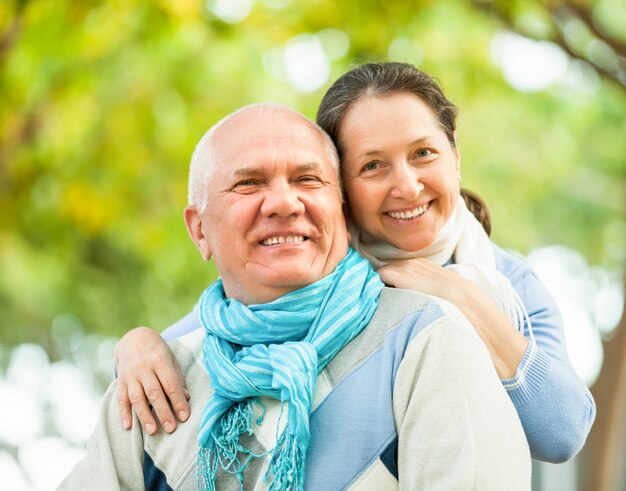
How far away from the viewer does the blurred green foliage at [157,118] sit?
6949mm

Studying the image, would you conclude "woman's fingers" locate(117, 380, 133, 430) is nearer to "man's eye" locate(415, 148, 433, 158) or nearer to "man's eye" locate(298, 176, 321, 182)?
"man's eye" locate(298, 176, 321, 182)

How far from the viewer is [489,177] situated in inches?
420

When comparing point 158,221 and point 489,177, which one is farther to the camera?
point 489,177

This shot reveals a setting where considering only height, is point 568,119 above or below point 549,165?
above

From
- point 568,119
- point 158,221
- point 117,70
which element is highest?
point 568,119

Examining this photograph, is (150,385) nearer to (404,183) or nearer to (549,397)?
(404,183)

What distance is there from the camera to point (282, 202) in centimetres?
282

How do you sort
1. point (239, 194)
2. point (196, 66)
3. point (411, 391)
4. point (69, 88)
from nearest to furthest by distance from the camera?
point (411, 391), point (239, 194), point (69, 88), point (196, 66)

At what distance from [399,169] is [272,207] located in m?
0.43

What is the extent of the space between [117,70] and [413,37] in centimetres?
225

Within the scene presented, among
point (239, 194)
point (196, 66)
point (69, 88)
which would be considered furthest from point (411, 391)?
point (196, 66)

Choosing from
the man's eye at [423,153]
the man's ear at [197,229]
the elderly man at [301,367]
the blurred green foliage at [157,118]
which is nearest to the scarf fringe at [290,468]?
the elderly man at [301,367]

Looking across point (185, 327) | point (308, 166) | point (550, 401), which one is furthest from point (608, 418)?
point (308, 166)

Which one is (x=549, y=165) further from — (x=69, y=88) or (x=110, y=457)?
(x=110, y=457)
